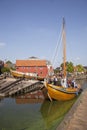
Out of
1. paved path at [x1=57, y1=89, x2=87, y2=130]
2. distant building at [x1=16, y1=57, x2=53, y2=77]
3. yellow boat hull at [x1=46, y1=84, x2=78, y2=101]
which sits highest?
distant building at [x1=16, y1=57, x2=53, y2=77]

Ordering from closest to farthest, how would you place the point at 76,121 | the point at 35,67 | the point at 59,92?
the point at 76,121
the point at 59,92
the point at 35,67

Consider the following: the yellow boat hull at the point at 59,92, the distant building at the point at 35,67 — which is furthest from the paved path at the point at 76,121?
the distant building at the point at 35,67

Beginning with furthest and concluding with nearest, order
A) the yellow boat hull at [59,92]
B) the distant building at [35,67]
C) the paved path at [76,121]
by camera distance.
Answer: the distant building at [35,67]
the yellow boat hull at [59,92]
the paved path at [76,121]

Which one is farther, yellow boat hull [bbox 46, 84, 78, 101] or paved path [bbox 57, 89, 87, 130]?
yellow boat hull [bbox 46, 84, 78, 101]

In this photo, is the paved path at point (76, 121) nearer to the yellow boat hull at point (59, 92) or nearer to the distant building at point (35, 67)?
the yellow boat hull at point (59, 92)

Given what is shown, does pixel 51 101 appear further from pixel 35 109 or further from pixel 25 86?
pixel 25 86

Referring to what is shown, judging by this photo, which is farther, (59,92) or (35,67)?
(35,67)

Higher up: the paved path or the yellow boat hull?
the yellow boat hull

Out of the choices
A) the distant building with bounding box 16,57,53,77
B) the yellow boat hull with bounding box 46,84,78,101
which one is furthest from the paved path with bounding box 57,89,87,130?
the distant building with bounding box 16,57,53,77

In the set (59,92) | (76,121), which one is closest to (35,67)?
(59,92)

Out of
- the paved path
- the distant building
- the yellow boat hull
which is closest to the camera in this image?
the paved path

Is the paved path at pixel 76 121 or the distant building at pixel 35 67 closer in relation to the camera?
the paved path at pixel 76 121

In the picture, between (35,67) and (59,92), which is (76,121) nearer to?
(59,92)

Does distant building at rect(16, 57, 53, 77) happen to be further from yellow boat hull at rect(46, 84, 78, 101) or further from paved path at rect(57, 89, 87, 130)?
paved path at rect(57, 89, 87, 130)
